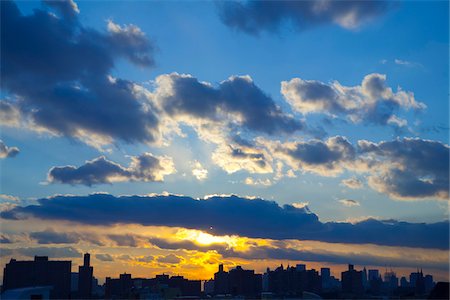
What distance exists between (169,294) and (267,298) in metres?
30.2

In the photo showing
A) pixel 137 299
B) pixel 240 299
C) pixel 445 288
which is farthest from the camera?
pixel 240 299

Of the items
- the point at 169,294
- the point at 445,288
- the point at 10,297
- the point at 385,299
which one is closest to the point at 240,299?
the point at 169,294

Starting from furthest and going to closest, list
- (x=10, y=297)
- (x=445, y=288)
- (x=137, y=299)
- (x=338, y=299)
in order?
1. (x=338, y=299)
2. (x=137, y=299)
3. (x=445, y=288)
4. (x=10, y=297)

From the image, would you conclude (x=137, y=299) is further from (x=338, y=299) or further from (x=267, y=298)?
(x=338, y=299)

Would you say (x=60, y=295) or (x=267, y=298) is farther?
(x=60, y=295)

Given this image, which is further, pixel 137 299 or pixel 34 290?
pixel 137 299

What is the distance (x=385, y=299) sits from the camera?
487 feet

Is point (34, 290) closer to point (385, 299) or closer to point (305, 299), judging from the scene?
point (305, 299)

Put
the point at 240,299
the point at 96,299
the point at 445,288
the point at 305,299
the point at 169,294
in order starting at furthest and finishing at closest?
the point at 96,299 < the point at 169,294 < the point at 240,299 < the point at 305,299 < the point at 445,288

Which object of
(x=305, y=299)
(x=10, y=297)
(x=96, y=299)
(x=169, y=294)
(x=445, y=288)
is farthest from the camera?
(x=96, y=299)

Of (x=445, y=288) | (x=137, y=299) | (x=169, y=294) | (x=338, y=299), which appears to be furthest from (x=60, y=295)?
(x=445, y=288)

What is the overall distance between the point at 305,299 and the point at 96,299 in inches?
3887

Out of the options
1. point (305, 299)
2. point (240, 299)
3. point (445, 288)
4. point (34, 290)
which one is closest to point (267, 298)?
point (240, 299)

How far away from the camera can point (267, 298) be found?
482ft
